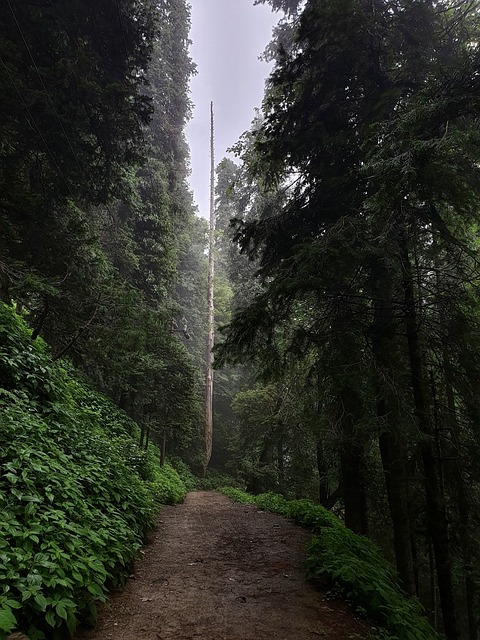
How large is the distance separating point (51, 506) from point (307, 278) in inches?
173

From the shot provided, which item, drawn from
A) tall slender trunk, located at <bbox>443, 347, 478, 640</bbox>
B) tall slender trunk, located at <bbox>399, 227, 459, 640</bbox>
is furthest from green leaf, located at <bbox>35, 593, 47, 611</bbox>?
tall slender trunk, located at <bbox>443, 347, 478, 640</bbox>

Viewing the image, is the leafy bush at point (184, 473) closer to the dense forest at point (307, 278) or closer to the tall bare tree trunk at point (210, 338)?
the tall bare tree trunk at point (210, 338)

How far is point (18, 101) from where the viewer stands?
22.6ft

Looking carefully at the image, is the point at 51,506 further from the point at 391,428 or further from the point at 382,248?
the point at 382,248

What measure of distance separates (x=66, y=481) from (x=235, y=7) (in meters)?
71.0

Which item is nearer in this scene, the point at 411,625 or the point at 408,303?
the point at 411,625

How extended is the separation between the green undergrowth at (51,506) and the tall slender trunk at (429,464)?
179 inches

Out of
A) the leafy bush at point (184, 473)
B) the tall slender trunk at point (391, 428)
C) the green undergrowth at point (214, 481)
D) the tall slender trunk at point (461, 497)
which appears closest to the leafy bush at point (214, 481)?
the green undergrowth at point (214, 481)

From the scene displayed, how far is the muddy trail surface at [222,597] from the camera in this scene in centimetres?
307

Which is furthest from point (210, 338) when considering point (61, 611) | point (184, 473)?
point (61, 611)

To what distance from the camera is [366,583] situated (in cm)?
383

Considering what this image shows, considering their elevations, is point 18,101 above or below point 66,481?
above

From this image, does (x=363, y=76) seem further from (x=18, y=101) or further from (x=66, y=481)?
(x=66, y=481)

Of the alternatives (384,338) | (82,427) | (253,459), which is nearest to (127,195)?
(82,427)
